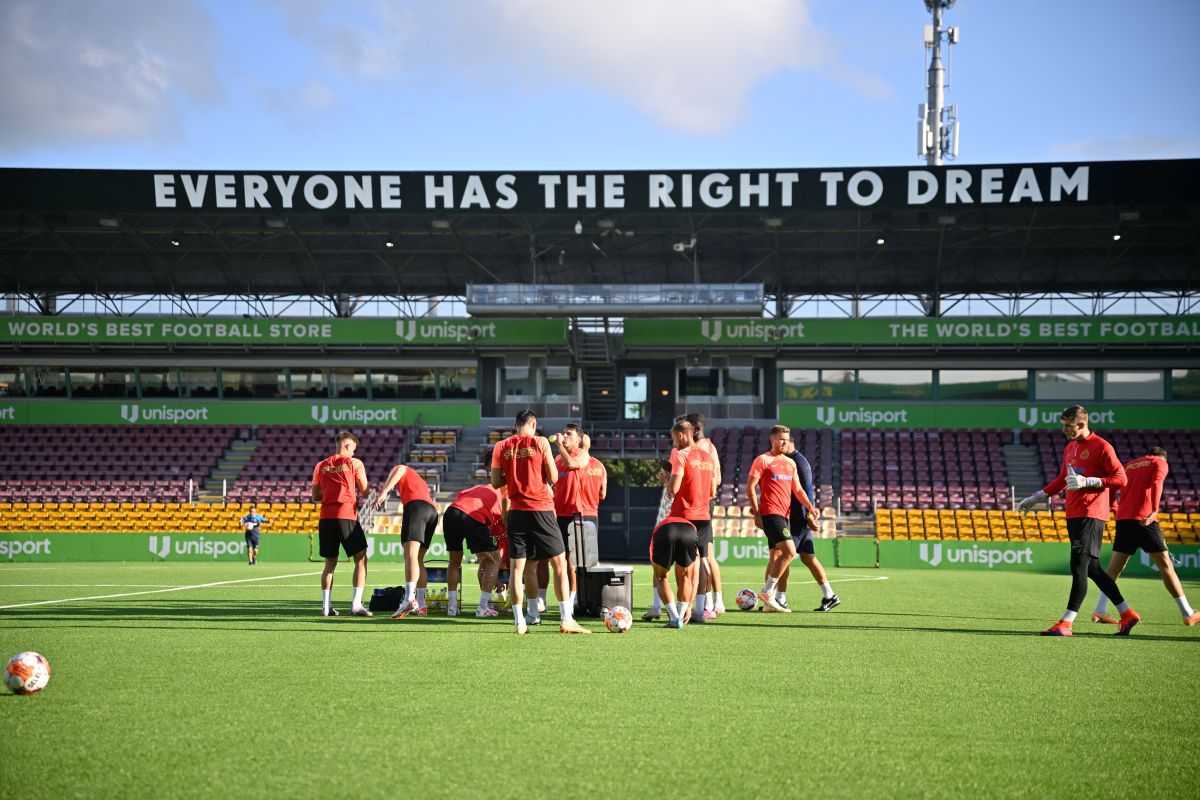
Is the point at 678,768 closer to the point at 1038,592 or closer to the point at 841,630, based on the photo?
the point at 841,630

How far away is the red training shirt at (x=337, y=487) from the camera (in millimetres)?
12219

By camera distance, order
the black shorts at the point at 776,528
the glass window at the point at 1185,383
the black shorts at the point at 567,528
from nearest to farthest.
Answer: the black shorts at the point at 567,528
the black shorts at the point at 776,528
the glass window at the point at 1185,383

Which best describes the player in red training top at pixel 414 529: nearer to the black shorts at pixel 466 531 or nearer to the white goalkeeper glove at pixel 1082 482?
the black shorts at pixel 466 531

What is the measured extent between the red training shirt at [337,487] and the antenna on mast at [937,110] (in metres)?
41.0

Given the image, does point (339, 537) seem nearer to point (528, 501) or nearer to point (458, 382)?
point (528, 501)

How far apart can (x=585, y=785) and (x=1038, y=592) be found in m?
15.3

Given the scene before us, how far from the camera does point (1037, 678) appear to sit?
25.6 ft

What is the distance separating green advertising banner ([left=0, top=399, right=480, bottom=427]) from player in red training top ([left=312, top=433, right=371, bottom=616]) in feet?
96.1

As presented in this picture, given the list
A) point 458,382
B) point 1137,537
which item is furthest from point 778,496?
point 458,382

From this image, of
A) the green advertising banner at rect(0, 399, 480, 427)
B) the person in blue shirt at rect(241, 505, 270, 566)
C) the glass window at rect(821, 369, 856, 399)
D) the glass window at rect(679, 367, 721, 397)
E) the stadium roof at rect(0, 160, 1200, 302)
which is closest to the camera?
the person in blue shirt at rect(241, 505, 270, 566)

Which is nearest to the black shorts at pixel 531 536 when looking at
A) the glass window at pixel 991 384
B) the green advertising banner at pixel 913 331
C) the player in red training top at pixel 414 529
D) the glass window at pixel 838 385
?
the player in red training top at pixel 414 529

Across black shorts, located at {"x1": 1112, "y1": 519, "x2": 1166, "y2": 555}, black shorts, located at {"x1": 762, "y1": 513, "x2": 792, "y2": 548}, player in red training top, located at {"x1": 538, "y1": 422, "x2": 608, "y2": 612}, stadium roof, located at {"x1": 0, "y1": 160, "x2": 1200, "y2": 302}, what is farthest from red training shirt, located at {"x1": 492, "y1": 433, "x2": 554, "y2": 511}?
stadium roof, located at {"x1": 0, "y1": 160, "x2": 1200, "y2": 302}

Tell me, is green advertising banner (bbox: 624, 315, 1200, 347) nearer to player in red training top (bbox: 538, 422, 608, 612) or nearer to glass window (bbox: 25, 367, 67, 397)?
glass window (bbox: 25, 367, 67, 397)

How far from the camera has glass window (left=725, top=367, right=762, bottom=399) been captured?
4088cm
